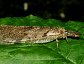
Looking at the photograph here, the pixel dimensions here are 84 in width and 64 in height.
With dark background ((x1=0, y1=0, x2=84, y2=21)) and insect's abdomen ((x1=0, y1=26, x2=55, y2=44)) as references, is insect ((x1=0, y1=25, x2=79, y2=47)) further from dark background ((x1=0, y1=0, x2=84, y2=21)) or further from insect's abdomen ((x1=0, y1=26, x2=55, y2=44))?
dark background ((x1=0, y1=0, x2=84, y2=21))

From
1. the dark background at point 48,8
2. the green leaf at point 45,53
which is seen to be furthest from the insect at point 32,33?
the dark background at point 48,8

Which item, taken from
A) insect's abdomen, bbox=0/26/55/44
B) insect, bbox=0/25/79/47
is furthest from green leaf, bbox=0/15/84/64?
insect's abdomen, bbox=0/26/55/44

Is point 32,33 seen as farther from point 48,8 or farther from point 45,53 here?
point 48,8

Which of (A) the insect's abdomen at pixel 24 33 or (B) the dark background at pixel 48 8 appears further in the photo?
(B) the dark background at pixel 48 8

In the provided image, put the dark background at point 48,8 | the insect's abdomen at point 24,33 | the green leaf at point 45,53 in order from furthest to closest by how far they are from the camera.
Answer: the dark background at point 48,8 < the insect's abdomen at point 24,33 < the green leaf at point 45,53

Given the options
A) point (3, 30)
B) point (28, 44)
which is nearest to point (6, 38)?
point (3, 30)

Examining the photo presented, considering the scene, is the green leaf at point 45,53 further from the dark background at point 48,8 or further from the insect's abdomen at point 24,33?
the dark background at point 48,8
